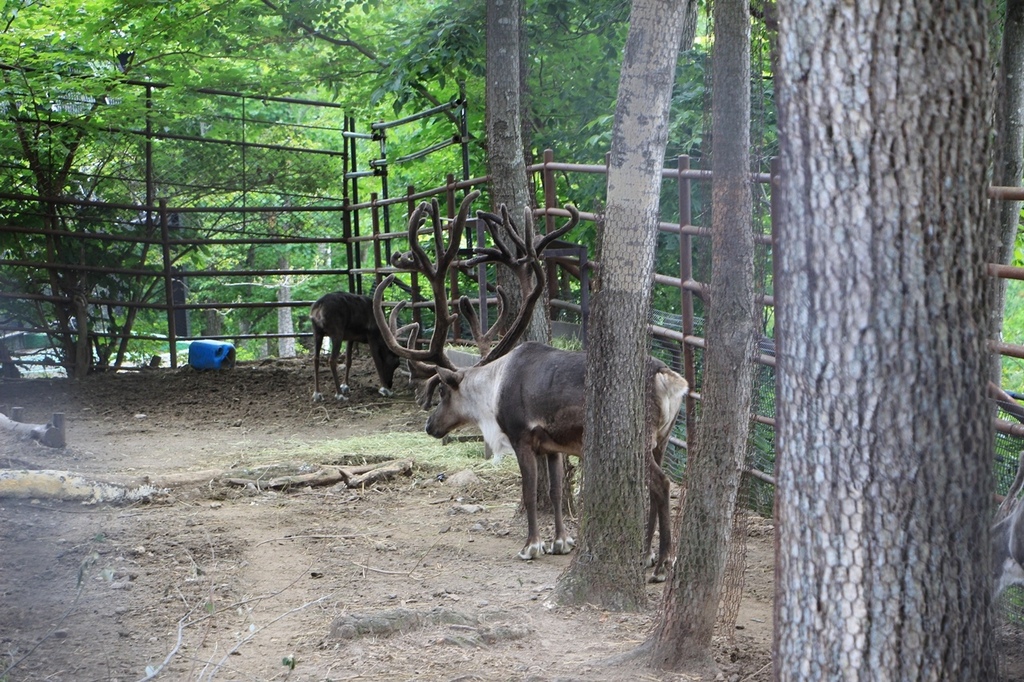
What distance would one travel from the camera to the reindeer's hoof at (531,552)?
19.7 feet

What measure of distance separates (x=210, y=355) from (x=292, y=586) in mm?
8459

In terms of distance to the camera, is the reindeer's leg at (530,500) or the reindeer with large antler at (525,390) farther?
the reindeer's leg at (530,500)

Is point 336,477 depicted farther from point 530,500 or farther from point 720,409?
point 720,409

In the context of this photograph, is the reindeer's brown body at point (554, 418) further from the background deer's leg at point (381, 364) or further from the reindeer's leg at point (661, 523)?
the background deer's leg at point (381, 364)

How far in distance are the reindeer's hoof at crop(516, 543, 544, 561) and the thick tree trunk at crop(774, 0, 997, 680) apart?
3.78 metres

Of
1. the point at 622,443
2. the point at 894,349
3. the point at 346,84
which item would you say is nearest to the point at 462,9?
the point at 346,84

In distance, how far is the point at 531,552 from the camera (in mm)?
6016

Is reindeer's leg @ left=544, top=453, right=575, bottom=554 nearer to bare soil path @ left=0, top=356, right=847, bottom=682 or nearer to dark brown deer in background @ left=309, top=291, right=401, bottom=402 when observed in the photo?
bare soil path @ left=0, top=356, right=847, bottom=682

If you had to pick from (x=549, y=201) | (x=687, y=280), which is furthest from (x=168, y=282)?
(x=687, y=280)

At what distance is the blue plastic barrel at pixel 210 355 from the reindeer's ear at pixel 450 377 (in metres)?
7.12

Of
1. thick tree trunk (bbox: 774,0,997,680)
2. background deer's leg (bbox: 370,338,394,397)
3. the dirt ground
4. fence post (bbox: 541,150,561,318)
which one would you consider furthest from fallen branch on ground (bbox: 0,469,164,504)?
thick tree trunk (bbox: 774,0,997,680)

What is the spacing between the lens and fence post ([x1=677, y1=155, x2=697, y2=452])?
6820 mm

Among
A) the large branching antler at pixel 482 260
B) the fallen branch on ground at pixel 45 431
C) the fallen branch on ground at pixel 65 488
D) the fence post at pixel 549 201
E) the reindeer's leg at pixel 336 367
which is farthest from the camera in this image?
the reindeer's leg at pixel 336 367

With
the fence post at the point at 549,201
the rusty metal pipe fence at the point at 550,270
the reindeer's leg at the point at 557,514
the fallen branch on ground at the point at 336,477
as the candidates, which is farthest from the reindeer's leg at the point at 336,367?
the reindeer's leg at the point at 557,514
